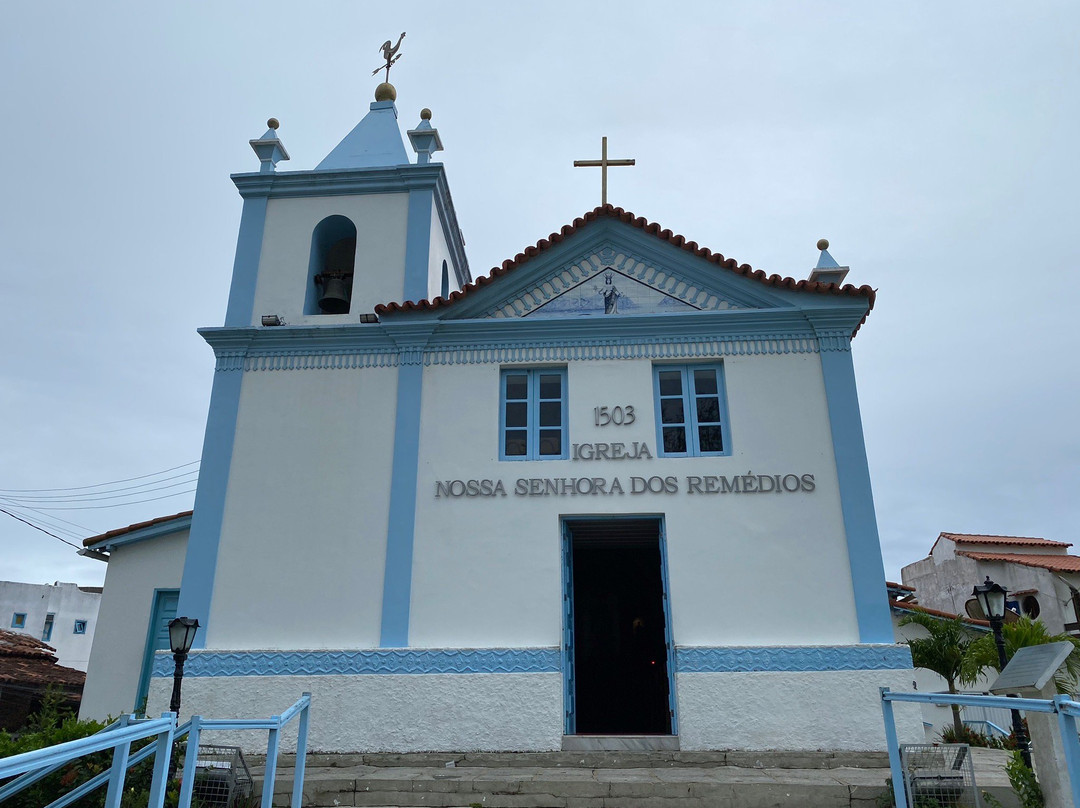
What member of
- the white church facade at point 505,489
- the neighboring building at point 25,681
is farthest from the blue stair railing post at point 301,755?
the neighboring building at point 25,681

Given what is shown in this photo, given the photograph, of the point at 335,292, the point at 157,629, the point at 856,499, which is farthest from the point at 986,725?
the point at 157,629

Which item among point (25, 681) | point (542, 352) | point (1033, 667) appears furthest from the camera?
point (25, 681)

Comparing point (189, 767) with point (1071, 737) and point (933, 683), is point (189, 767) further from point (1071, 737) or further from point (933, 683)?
point (933, 683)

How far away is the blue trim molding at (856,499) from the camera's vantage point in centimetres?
891

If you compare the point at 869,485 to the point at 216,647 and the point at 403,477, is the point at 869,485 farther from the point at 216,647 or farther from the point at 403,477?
the point at 216,647

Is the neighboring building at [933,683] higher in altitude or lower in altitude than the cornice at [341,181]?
lower

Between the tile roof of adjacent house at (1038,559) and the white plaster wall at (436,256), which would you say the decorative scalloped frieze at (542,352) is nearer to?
the white plaster wall at (436,256)

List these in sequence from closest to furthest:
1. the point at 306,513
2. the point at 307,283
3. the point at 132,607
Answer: the point at 306,513 → the point at 307,283 → the point at 132,607

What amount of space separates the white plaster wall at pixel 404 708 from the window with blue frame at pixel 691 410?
3.12 m

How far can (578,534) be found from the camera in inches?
426

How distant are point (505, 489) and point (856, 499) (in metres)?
4.10

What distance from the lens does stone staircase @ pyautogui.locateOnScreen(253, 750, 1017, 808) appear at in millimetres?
7082

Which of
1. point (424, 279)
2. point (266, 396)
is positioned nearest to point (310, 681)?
point (266, 396)

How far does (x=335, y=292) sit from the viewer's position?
11336mm
